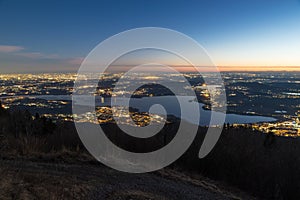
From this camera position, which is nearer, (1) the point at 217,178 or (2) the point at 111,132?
(1) the point at 217,178

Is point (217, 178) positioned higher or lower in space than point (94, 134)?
lower

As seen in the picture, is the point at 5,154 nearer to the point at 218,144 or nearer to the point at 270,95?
the point at 218,144

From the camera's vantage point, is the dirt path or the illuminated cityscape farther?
the illuminated cityscape

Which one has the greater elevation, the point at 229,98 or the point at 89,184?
the point at 89,184

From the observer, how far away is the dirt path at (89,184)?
13.1 feet

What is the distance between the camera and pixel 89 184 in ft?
15.5

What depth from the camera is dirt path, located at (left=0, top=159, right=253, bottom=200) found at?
400 centimetres

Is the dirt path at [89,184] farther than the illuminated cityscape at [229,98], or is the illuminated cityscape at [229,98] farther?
the illuminated cityscape at [229,98]

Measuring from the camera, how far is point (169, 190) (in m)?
5.31

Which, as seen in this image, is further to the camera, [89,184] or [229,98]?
[229,98]

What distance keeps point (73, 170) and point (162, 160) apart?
2956 millimetres

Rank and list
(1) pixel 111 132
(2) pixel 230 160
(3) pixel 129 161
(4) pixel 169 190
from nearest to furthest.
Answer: (4) pixel 169 190
(3) pixel 129 161
(2) pixel 230 160
(1) pixel 111 132

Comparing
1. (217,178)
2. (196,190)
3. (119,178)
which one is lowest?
(217,178)

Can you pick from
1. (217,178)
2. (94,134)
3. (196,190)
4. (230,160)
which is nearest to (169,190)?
(196,190)
